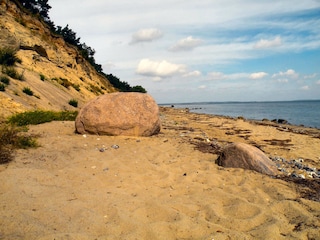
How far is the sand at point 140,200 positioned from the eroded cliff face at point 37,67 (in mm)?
6101

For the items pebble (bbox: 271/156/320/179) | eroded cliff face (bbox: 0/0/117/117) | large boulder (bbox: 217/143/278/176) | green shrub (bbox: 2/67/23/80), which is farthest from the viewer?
green shrub (bbox: 2/67/23/80)

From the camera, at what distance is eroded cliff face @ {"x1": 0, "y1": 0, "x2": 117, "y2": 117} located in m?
12.9

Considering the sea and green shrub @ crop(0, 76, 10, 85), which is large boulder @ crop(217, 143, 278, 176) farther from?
the sea

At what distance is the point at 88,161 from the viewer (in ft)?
20.2

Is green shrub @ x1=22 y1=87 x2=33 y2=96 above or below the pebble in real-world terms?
above

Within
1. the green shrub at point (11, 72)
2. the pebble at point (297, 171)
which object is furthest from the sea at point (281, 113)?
the green shrub at point (11, 72)

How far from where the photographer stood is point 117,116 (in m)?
8.82

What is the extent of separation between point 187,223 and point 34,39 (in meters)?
26.2

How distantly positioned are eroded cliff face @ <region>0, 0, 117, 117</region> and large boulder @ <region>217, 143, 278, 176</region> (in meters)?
8.30

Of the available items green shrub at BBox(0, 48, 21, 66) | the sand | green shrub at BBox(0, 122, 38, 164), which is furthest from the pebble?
green shrub at BBox(0, 48, 21, 66)

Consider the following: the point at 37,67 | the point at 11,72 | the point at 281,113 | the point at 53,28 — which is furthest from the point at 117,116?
the point at 281,113

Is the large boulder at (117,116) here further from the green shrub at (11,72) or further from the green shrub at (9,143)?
the green shrub at (11,72)

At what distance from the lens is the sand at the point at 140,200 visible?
337cm

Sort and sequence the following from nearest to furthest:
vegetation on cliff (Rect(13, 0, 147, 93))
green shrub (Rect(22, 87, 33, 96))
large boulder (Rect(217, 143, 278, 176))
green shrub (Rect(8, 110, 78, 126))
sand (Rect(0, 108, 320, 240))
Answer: sand (Rect(0, 108, 320, 240)) → large boulder (Rect(217, 143, 278, 176)) → green shrub (Rect(8, 110, 78, 126)) → green shrub (Rect(22, 87, 33, 96)) → vegetation on cliff (Rect(13, 0, 147, 93))
